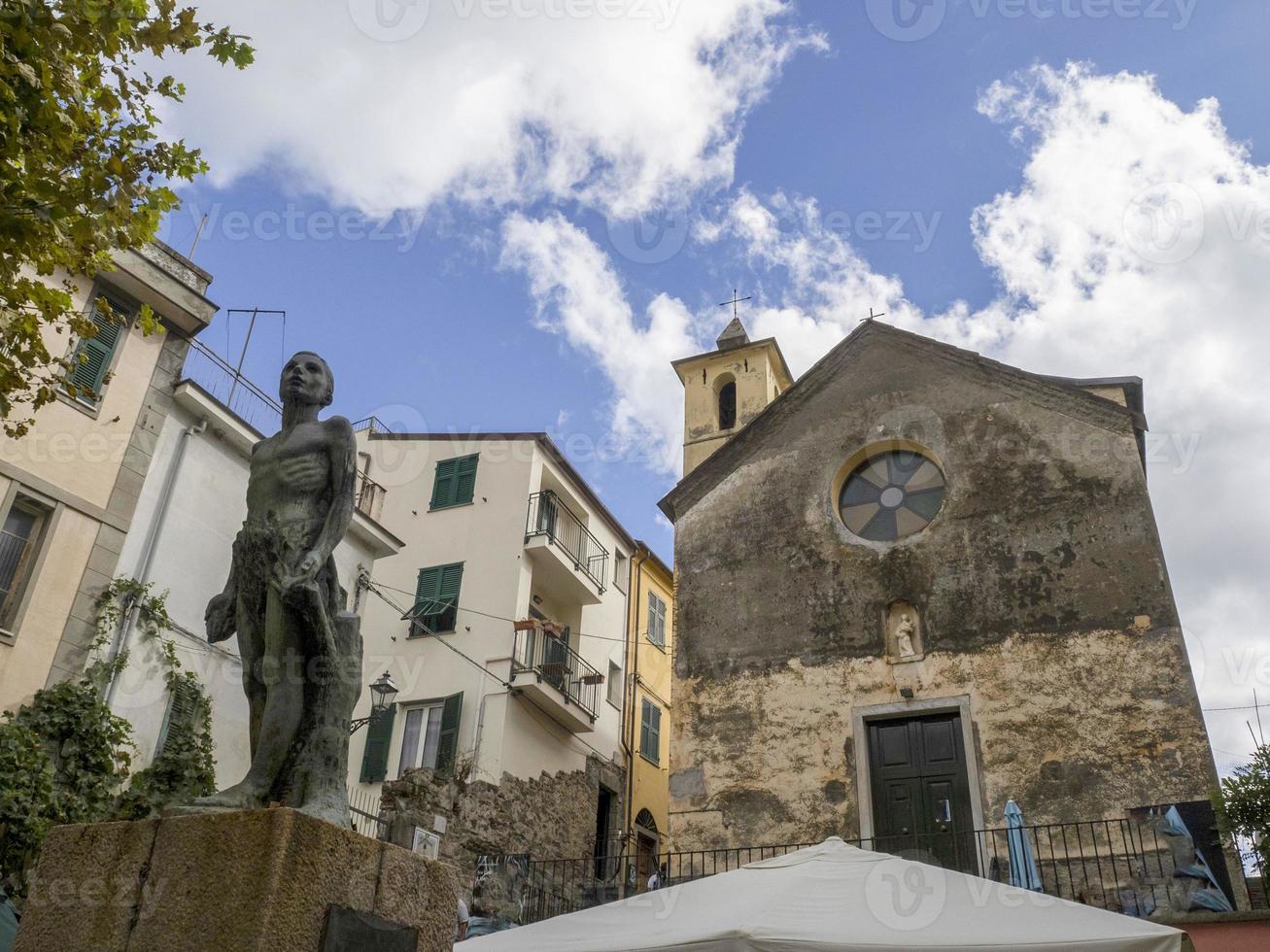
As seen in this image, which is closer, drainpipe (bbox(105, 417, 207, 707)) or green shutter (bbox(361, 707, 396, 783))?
drainpipe (bbox(105, 417, 207, 707))

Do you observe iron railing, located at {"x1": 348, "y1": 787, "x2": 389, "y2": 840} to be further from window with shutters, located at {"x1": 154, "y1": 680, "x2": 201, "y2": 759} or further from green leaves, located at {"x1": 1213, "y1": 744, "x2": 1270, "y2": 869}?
green leaves, located at {"x1": 1213, "y1": 744, "x2": 1270, "y2": 869}

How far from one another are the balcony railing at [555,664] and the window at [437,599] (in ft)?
5.26

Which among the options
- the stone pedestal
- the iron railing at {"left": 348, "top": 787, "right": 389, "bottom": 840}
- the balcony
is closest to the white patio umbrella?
the stone pedestal

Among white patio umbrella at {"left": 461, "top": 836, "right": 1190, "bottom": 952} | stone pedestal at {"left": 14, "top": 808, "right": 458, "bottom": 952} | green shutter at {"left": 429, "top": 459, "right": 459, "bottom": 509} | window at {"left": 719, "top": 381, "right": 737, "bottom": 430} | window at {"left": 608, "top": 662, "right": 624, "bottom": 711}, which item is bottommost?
stone pedestal at {"left": 14, "top": 808, "right": 458, "bottom": 952}

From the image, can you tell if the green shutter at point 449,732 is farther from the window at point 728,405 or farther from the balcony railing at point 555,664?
the window at point 728,405

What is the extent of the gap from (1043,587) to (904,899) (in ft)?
23.9

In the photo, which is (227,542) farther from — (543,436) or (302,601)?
(302,601)

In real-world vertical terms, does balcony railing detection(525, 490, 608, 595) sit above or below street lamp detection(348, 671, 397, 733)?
above

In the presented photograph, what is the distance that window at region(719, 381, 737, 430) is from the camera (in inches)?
1021

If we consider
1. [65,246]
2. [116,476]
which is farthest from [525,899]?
[65,246]

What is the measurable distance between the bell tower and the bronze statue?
67.2ft

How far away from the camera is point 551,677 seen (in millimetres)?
19828

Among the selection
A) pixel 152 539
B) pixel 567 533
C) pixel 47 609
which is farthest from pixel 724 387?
pixel 47 609

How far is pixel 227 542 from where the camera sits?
49.1 feet
